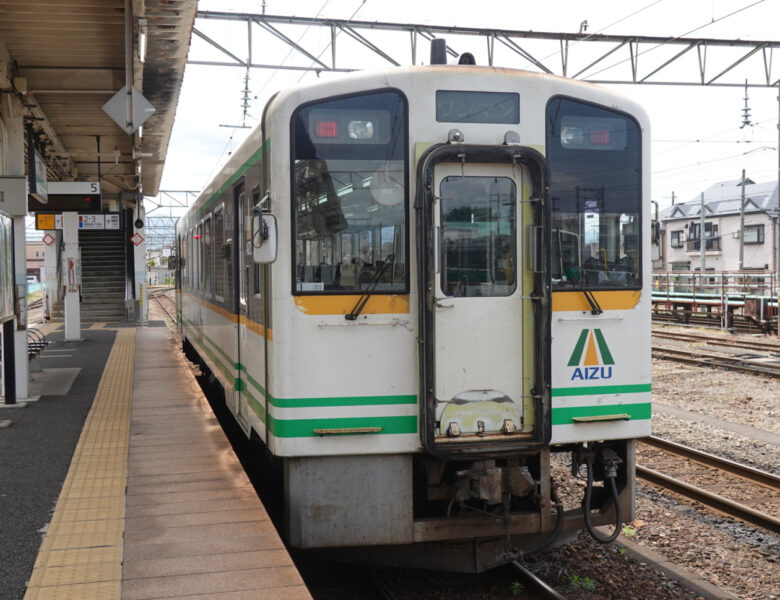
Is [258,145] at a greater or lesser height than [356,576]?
greater

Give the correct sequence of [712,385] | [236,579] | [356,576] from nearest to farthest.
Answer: [236,579], [356,576], [712,385]

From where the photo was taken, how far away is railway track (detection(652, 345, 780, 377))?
14.3 meters

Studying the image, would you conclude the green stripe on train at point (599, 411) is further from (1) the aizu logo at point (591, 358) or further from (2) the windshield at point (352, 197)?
(2) the windshield at point (352, 197)

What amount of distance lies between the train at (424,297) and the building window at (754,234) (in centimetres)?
4562

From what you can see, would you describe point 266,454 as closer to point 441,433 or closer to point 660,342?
point 441,433

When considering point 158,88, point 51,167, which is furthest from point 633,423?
point 51,167

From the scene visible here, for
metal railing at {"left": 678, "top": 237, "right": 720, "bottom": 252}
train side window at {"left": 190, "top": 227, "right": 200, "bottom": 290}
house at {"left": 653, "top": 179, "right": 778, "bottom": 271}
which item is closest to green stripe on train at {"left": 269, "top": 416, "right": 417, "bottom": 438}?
train side window at {"left": 190, "top": 227, "right": 200, "bottom": 290}

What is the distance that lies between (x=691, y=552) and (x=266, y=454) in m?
3.11

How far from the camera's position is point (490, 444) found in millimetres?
4676

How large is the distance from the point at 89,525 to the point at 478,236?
2774mm

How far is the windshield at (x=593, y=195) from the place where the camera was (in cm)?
490

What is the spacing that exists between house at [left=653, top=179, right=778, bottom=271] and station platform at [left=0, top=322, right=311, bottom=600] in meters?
41.4

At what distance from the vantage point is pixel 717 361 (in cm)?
1541

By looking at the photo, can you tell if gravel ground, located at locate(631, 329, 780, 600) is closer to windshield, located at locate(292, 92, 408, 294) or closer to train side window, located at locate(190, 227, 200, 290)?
windshield, located at locate(292, 92, 408, 294)
